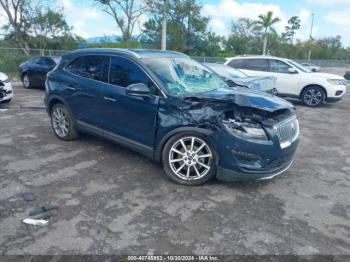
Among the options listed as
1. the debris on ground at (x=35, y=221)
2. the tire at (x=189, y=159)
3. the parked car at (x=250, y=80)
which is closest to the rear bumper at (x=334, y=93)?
the parked car at (x=250, y=80)

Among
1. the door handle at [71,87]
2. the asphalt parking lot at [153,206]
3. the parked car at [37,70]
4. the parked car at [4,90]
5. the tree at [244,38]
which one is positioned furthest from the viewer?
the tree at [244,38]

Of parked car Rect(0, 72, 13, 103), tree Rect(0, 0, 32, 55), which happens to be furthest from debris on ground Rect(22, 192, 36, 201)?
tree Rect(0, 0, 32, 55)

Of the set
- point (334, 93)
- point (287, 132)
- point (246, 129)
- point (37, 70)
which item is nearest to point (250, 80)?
point (287, 132)

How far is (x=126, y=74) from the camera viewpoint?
14.9 feet

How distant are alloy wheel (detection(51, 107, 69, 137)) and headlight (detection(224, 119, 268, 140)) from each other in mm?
3241

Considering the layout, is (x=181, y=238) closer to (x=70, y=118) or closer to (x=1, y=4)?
(x=70, y=118)

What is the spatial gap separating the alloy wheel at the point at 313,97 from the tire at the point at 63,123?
28.1ft

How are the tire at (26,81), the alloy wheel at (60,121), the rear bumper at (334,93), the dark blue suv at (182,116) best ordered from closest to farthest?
the dark blue suv at (182,116) → the alloy wheel at (60,121) → the rear bumper at (334,93) → the tire at (26,81)

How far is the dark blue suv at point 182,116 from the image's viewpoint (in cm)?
370

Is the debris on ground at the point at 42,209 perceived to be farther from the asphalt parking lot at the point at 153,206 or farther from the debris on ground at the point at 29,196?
the debris on ground at the point at 29,196

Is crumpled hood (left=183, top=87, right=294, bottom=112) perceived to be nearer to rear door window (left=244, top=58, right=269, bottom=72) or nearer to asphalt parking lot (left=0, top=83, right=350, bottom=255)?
asphalt parking lot (left=0, top=83, right=350, bottom=255)

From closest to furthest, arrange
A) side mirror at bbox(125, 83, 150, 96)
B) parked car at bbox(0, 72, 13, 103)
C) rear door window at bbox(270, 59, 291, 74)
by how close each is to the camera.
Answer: side mirror at bbox(125, 83, 150, 96) < parked car at bbox(0, 72, 13, 103) < rear door window at bbox(270, 59, 291, 74)

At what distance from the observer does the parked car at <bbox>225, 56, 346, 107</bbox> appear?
35.1ft

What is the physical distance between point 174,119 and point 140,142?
731 millimetres
